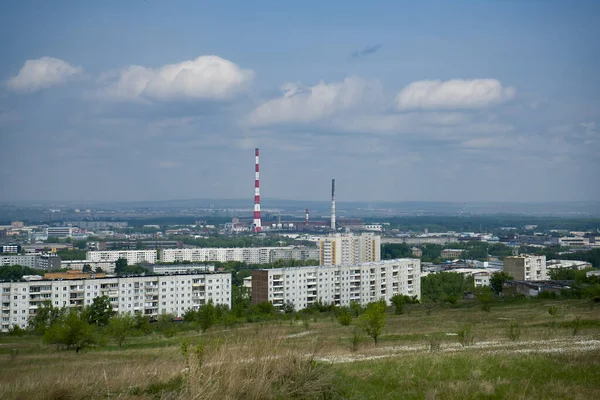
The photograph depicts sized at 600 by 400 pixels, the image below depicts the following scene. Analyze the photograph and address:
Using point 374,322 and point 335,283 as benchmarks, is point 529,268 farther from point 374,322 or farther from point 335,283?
point 374,322

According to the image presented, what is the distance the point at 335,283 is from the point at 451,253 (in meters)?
47.7

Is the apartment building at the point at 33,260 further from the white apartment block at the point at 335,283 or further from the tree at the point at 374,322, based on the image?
the tree at the point at 374,322

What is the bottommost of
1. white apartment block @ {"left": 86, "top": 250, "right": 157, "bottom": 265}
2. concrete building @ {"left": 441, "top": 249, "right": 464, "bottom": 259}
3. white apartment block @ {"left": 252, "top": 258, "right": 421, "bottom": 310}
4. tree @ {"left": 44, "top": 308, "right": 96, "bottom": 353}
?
concrete building @ {"left": 441, "top": 249, "right": 464, "bottom": 259}

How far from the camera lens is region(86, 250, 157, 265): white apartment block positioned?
7231 centimetres

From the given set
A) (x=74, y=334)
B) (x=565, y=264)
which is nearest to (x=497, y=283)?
(x=565, y=264)

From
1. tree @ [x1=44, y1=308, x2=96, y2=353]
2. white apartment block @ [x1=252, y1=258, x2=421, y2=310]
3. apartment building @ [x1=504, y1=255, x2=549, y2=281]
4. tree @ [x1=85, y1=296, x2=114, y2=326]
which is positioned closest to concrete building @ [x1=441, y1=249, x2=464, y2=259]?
apartment building @ [x1=504, y1=255, x2=549, y2=281]

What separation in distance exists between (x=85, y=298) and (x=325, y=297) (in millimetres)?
12255

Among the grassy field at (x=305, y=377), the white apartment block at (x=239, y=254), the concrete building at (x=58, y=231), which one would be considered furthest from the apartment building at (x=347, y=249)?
the concrete building at (x=58, y=231)

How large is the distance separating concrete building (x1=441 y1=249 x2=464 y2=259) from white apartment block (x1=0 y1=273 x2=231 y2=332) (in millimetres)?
50160

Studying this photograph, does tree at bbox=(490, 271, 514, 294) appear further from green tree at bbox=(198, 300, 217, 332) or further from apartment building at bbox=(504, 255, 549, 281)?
green tree at bbox=(198, 300, 217, 332)

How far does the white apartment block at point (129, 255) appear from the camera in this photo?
72312 millimetres

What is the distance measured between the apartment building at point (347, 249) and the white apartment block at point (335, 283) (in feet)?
74.2

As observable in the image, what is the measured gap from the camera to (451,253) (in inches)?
3273

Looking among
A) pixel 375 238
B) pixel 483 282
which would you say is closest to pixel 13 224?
pixel 375 238
